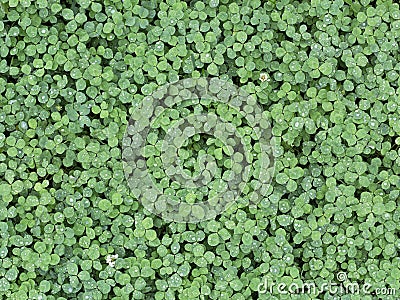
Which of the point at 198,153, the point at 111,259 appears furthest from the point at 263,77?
the point at 111,259

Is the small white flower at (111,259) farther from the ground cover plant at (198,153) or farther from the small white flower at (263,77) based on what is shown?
the small white flower at (263,77)


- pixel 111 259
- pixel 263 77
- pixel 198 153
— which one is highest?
pixel 263 77

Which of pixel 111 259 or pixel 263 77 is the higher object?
pixel 263 77

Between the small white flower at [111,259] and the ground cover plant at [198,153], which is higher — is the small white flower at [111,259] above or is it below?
below

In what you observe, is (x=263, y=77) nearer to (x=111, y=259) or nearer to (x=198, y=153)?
(x=198, y=153)

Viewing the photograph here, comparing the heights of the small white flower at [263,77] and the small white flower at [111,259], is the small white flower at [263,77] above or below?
above

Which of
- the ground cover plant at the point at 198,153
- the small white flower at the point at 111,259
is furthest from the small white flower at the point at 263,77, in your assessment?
the small white flower at the point at 111,259

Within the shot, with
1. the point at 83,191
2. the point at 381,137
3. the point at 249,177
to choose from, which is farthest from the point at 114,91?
the point at 381,137

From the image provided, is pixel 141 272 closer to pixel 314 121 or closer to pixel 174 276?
pixel 174 276

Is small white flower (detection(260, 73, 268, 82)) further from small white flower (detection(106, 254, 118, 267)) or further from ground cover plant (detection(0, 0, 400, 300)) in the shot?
small white flower (detection(106, 254, 118, 267))
